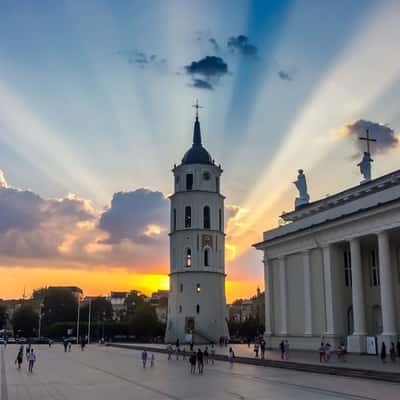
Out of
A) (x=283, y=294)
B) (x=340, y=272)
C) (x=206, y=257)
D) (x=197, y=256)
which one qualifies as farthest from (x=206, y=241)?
(x=340, y=272)

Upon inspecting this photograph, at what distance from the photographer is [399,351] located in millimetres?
36219

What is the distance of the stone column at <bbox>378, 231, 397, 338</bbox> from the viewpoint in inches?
1483

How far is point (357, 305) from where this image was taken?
135 feet

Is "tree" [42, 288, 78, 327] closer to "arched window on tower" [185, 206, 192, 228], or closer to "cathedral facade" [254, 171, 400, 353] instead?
"arched window on tower" [185, 206, 192, 228]

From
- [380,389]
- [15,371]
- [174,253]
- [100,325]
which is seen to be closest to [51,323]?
[100,325]

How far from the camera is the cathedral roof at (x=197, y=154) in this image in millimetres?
89125

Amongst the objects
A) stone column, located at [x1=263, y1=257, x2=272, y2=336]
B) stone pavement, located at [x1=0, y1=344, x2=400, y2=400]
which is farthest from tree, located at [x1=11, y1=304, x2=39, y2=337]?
stone pavement, located at [x1=0, y1=344, x2=400, y2=400]

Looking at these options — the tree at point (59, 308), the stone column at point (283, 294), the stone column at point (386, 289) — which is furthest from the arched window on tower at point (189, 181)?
the tree at point (59, 308)

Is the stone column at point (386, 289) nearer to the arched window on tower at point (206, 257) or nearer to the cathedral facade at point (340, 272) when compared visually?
the cathedral facade at point (340, 272)

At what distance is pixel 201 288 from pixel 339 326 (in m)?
39.9

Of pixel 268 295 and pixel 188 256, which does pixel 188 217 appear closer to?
pixel 188 256

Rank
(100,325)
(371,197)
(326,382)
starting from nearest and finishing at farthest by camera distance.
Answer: (326,382) < (371,197) < (100,325)

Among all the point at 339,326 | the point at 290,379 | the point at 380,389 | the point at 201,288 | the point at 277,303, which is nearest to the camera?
the point at 380,389

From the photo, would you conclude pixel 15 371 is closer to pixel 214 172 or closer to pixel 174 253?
pixel 174 253
